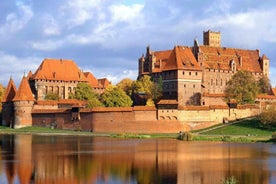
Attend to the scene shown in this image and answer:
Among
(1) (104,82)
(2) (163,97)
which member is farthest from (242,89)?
(1) (104,82)

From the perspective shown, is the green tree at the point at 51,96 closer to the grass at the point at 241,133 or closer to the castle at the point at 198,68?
the castle at the point at 198,68

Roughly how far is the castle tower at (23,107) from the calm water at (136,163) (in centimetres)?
2421

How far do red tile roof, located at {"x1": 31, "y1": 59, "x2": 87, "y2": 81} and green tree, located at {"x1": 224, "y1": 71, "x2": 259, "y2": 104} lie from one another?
2309 cm

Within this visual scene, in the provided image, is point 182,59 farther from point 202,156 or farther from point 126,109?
point 202,156

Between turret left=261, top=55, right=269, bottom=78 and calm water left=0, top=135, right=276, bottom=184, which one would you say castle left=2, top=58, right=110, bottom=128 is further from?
calm water left=0, top=135, right=276, bottom=184

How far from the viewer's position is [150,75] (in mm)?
73812

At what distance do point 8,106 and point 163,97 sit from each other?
65.7 ft

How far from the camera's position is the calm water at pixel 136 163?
26938 mm

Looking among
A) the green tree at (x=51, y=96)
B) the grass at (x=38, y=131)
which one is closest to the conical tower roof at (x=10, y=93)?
the green tree at (x=51, y=96)

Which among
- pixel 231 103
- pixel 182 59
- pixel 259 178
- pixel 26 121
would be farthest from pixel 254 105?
pixel 259 178

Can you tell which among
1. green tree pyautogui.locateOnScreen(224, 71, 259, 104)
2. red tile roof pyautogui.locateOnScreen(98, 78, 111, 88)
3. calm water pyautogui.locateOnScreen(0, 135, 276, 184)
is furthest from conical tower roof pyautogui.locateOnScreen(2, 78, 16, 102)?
calm water pyautogui.locateOnScreen(0, 135, 276, 184)

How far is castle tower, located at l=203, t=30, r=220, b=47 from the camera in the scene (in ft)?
338

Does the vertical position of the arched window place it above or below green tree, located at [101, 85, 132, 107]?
above

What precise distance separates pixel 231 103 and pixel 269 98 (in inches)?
536
